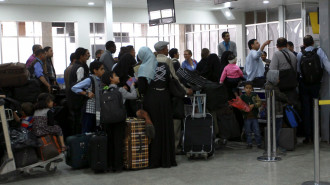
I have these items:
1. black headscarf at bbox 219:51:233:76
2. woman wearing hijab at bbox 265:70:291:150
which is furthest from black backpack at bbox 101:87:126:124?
black headscarf at bbox 219:51:233:76

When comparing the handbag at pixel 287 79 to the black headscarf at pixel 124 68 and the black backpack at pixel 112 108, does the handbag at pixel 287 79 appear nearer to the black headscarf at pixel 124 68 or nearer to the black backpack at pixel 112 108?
the black headscarf at pixel 124 68

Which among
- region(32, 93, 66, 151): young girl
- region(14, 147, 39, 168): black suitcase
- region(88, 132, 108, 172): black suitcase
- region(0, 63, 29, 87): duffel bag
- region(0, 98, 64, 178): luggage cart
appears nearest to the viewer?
region(0, 98, 64, 178): luggage cart

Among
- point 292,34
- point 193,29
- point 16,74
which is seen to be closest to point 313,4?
point 292,34

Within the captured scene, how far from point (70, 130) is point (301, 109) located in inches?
168

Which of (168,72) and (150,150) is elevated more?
(168,72)

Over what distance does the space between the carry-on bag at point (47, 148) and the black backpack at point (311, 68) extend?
4421 mm

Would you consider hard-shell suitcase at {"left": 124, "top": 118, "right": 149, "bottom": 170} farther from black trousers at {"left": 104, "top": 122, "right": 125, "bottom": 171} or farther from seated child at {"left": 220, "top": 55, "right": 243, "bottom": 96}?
seated child at {"left": 220, "top": 55, "right": 243, "bottom": 96}

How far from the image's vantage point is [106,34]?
14992 mm

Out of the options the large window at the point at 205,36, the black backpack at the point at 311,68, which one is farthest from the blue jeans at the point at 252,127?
the large window at the point at 205,36

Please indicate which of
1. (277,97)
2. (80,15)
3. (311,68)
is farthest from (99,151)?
(80,15)

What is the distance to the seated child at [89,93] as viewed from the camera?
6184 mm

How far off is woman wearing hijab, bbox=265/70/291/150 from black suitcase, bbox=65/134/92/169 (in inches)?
114

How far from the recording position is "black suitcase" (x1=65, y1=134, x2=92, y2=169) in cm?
604

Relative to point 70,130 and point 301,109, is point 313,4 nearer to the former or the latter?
point 301,109
